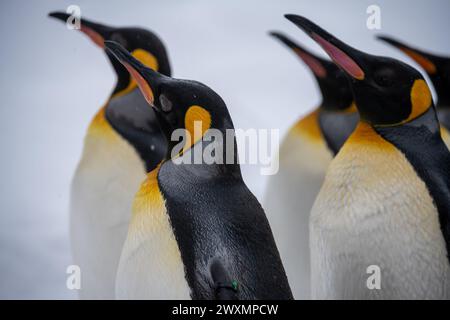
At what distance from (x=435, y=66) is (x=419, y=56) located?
0.08m

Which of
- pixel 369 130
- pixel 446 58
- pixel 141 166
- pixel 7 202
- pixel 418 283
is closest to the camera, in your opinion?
pixel 418 283

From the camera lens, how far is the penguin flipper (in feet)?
4.14

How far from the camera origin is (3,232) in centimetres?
217

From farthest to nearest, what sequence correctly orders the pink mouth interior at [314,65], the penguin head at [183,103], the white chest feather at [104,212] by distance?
the pink mouth interior at [314,65] → the white chest feather at [104,212] → the penguin head at [183,103]

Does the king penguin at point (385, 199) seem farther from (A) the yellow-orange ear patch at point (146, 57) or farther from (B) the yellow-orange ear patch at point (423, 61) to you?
(B) the yellow-orange ear patch at point (423, 61)

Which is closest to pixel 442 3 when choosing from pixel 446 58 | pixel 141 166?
pixel 446 58

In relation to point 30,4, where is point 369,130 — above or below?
below

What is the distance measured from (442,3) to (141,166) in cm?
107

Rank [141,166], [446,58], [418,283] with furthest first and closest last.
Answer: [446,58]
[141,166]
[418,283]

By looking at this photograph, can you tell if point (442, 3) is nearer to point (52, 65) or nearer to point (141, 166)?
point (141, 166)

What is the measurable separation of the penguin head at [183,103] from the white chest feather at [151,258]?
0.14 meters

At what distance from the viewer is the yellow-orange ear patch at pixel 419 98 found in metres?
1.64

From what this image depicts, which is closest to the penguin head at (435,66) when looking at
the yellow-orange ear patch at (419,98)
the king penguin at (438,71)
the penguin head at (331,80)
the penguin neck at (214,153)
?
the king penguin at (438,71)

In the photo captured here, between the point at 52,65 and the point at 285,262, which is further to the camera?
the point at 52,65
